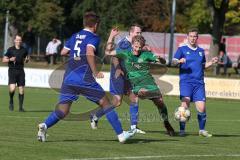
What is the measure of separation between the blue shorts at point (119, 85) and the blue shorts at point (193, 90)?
43.1 inches

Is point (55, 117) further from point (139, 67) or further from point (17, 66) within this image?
point (17, 66)

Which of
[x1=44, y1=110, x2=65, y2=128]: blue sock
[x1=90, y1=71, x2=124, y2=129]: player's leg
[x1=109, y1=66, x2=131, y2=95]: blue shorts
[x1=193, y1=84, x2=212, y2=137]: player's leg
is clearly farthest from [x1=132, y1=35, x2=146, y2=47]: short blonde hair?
[x1=44, y1=110, x2=65, y2=128]: blue sock

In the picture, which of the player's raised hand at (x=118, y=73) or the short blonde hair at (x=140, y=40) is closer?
the short blonde hair at (x=140, y=40)

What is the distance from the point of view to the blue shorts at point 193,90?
15023 mm

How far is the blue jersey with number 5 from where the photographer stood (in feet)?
40.0

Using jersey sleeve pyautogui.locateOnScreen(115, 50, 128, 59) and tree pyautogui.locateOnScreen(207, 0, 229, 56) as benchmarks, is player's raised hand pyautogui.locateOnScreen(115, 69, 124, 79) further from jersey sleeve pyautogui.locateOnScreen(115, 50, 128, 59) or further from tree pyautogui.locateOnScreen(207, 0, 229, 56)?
tree pyautogui.locateOnScreen(207, 0, 229, 56)

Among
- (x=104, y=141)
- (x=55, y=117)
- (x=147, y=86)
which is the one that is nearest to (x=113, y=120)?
(x=104, y=141)

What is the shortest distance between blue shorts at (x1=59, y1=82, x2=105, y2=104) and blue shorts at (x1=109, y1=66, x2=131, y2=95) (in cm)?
252

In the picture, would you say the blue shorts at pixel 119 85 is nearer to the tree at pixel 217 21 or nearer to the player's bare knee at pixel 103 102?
the player's bare knee at pixel 103 102

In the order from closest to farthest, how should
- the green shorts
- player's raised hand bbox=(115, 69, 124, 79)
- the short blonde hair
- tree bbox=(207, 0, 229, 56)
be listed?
the short blonde hair → the green shorts → player's raised hand bbox=(115, 69, 124, 79) → tree bbox=(207, 0, 229, 56)

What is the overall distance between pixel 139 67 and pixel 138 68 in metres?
0.03

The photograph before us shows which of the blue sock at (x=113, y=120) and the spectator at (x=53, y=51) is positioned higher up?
the spectator at (x=53, y=51)

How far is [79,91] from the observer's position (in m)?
12.3

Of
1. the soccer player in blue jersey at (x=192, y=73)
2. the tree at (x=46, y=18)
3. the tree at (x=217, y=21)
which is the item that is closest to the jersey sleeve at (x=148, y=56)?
the soccer player in blue jersey at (x=192, y=73)
